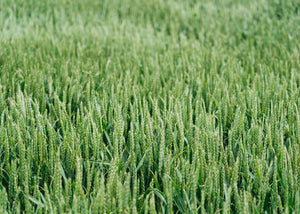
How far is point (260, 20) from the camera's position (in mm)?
3982

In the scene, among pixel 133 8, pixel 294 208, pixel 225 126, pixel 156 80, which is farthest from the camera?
pixel 133 8

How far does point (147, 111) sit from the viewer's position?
1.54m

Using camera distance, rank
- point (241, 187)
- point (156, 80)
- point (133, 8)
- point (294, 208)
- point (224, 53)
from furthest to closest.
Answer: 1. point (133, 8)
2. point (224, 53)
3. point (156, 80)
4. point (241, 187)
5. point (294, 208)

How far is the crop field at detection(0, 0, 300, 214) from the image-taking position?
1182 millimetres

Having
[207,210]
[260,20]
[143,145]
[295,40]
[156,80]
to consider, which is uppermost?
[260,20]

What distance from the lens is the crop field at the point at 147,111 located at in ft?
3.88

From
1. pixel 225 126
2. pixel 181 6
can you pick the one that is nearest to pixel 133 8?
pixel 181 6

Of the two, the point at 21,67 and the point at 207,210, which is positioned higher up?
the point at 21,67

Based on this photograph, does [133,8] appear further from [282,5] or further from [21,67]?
[21,67]

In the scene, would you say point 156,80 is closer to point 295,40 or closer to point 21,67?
point 21,67

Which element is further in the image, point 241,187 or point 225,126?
point 225,126

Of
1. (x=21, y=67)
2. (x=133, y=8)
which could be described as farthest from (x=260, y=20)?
(x=21, y=67)

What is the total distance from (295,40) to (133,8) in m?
2.08

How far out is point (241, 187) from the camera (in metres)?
1.30
